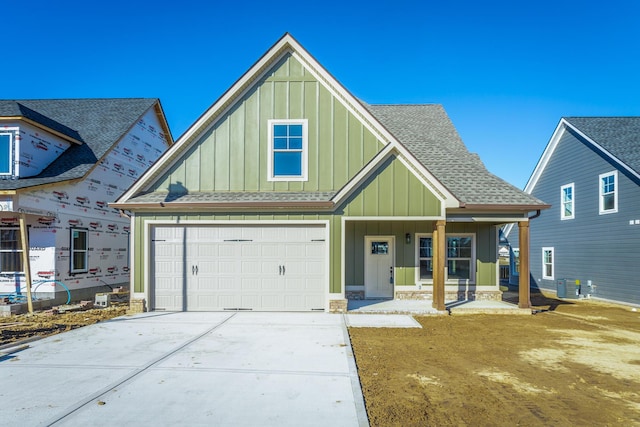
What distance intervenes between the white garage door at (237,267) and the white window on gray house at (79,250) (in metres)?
4.64

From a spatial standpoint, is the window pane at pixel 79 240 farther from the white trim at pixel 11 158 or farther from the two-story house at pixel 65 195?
the white trim at pixel 11 158

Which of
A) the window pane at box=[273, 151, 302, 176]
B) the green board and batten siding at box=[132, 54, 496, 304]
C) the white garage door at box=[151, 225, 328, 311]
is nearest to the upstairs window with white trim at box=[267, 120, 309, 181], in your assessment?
the window pane at box=[273, 151, 302, 176]

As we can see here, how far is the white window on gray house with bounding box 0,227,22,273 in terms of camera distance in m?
13.0

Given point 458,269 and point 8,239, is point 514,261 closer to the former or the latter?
point 458,269

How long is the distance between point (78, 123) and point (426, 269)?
53.5 ft

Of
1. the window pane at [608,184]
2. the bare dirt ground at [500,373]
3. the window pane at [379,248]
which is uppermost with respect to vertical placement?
the window pane at [608,184]

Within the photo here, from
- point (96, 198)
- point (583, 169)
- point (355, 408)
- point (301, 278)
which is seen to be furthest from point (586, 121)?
point (96, 198)

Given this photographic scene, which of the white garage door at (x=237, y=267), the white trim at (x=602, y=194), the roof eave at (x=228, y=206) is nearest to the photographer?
the roof eave at (x=228, y=206)

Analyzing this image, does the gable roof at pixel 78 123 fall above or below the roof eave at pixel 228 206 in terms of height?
above

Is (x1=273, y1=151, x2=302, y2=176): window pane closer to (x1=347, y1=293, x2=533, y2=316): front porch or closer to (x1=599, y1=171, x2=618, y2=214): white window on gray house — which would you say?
(x1=347, y1=293, x2=533, y2=316): front porch

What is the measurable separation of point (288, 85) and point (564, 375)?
33.3 feet

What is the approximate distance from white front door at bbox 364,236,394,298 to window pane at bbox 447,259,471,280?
7.08ft

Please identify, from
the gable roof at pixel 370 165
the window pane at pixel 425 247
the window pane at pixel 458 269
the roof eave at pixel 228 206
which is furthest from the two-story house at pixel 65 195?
the window pane at pixel 458 269

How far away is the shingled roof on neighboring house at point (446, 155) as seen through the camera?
11.9 meters
